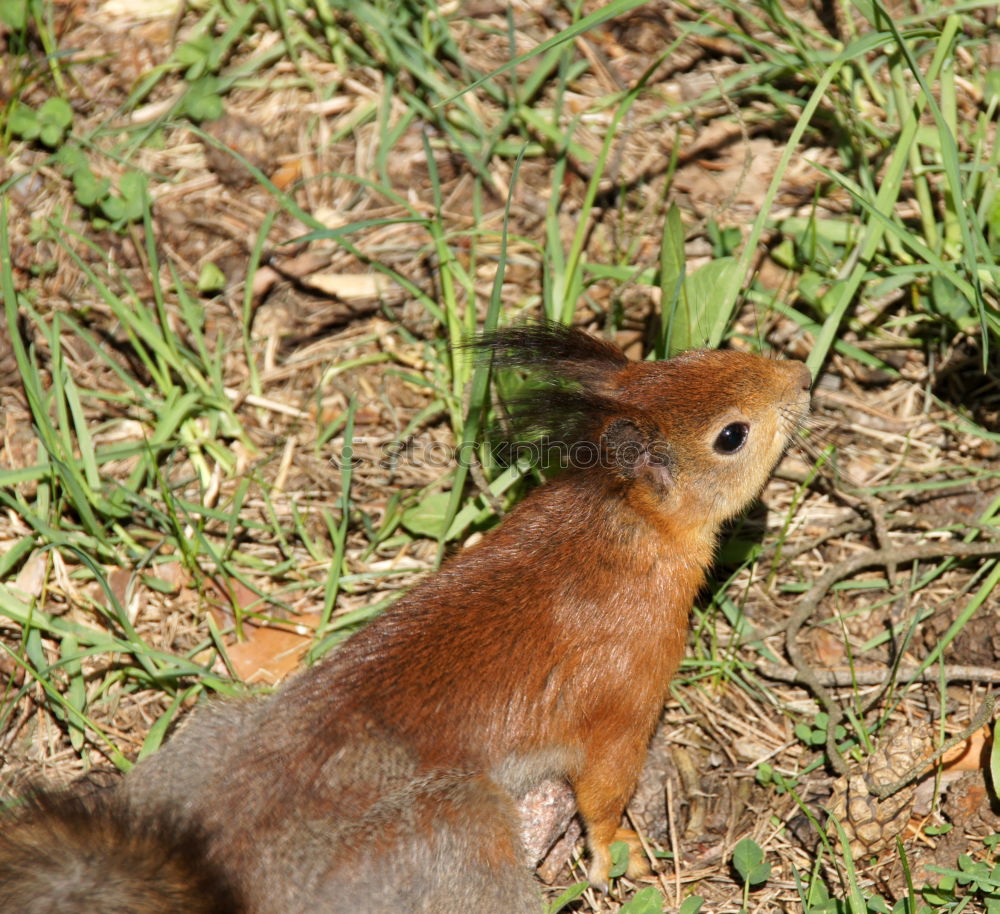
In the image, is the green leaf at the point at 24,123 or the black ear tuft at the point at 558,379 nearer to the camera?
the black ear tuft at the point at 558,379

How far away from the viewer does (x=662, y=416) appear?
3.21 m

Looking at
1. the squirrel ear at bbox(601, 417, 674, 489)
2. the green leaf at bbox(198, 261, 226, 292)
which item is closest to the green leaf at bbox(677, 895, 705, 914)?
the squirrel ear at bbox(601, 417, 674, 489)

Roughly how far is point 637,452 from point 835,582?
115 cm

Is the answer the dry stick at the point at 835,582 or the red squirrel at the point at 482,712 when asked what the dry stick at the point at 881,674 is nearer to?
the dry stick at the point at 835,582

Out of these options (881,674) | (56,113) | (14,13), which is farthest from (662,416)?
(14,13)

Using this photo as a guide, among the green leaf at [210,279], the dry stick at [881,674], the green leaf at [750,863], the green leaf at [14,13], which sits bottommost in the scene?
the dry stick at [881,674]

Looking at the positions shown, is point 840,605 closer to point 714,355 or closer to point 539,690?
point 714,355

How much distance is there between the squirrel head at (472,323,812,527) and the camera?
313 centimetres

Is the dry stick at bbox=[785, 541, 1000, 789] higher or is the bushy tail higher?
the bushy tail

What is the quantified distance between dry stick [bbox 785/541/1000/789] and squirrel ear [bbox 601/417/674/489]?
35.1 inches

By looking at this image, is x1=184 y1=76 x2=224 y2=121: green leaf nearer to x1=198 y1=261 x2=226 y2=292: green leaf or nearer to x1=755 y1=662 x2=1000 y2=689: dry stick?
x1=198 y1=261 x2=226 y2=292: green leaf

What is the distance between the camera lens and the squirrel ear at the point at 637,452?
10.3 ft

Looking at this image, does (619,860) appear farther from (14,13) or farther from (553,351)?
(14,13)

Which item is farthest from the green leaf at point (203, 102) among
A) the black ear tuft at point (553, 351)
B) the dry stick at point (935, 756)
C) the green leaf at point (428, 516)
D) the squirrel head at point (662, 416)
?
the dry stick at point (935, 756)
